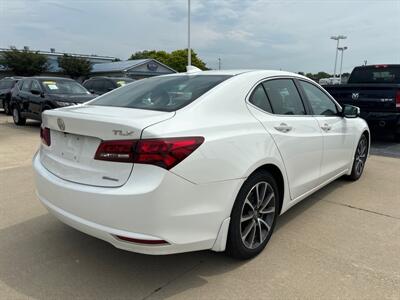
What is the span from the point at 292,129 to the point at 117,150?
176 centimetres

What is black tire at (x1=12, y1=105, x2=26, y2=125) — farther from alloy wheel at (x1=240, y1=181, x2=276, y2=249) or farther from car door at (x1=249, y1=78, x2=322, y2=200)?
alloy wheel at (x1=240, y1=181, x2=276, y2=249)

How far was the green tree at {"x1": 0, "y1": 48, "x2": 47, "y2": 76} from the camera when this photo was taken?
133ft

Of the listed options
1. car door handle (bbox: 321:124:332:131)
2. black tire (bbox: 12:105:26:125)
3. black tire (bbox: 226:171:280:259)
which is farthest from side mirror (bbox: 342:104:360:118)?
black tire (bbox: 12:105:26:125)

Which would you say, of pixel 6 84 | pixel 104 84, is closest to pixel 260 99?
pixel 104 84

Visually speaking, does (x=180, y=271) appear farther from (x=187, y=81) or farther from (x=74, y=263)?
(x=187, y=81)

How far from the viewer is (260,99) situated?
3.33 m

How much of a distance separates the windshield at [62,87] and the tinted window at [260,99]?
908cm

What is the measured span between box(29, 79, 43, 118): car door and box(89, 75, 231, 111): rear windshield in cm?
813

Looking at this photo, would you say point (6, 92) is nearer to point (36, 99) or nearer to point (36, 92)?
point (36, 92)

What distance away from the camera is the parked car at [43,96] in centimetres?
1054

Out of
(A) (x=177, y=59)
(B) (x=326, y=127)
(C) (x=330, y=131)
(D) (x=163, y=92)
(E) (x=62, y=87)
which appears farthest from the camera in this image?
(A) (x=177, y=59)

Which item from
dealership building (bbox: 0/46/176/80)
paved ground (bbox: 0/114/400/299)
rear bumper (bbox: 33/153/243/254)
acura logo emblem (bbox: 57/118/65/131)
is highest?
dealership building (bbox: 0/46/176/80)

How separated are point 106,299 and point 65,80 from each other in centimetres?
1048

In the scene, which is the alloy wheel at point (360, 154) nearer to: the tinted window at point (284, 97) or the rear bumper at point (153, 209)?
the tinted window at point (284, 97)
